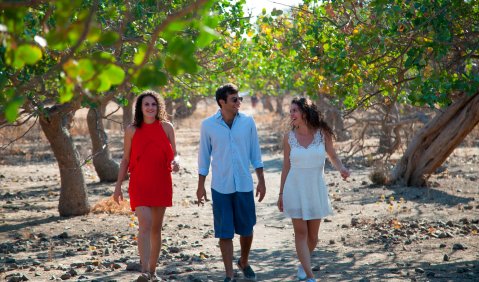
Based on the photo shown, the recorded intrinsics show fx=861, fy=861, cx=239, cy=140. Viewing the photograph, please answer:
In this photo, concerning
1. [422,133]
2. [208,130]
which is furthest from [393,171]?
[208,130]

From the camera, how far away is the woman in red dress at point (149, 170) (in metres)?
7.85

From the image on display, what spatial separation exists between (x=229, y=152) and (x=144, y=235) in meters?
1.08

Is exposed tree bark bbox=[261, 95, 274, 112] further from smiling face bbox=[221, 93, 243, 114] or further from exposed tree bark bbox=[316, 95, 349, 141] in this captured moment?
smiling face bbox=[221, 93, 243, 114]

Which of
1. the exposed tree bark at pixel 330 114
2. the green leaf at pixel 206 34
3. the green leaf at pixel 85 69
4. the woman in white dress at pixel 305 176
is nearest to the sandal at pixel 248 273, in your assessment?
the woman in white dress at pixel 305 176

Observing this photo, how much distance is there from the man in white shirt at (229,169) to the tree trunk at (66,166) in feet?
15.4

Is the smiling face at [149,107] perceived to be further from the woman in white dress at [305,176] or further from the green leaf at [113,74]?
the green leaf at [113,74]

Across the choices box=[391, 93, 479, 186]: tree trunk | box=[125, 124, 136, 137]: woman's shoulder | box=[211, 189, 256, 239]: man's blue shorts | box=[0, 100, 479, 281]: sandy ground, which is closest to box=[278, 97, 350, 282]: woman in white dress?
box=[211, 189, 256, 239]: man's blue shorts

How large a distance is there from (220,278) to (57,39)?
16.1 ft

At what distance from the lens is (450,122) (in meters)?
13.4

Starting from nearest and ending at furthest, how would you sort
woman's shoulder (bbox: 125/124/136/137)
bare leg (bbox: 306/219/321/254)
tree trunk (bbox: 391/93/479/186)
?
bare leg (bbox: 306/219/321/254) < woman's shoulder (bbox: 125/124/136/137) < tree trunk (bbox: 391/93/479/186)

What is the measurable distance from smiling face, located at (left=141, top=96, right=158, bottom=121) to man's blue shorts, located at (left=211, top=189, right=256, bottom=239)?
3.00ft

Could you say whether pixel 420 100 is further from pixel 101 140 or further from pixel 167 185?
pixel 101 140

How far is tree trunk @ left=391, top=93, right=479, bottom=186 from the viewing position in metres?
12.7

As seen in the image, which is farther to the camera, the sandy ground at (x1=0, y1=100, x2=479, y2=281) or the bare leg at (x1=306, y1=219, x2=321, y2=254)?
the sandy ground at (x1=0, y1=100, x2=479, y2=281)
